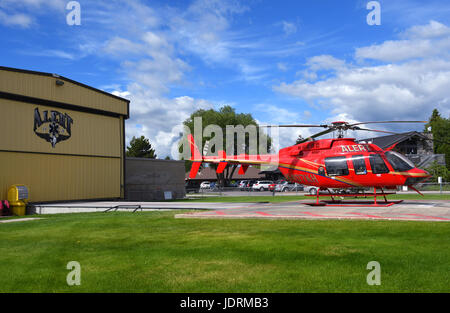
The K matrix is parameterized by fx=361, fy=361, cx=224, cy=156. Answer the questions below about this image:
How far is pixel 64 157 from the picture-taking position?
28203 millimetres

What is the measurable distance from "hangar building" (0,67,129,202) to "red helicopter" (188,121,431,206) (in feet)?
53.3

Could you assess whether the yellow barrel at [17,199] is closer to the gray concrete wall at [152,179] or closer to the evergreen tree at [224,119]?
the gray concrete wall at [152,179]

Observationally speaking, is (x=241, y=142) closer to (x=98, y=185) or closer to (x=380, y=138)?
(x=380, y=138)

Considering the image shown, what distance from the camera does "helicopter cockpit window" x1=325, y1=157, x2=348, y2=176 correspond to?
18.3 metres

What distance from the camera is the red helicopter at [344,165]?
56.6ft

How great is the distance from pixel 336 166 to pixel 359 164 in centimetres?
114

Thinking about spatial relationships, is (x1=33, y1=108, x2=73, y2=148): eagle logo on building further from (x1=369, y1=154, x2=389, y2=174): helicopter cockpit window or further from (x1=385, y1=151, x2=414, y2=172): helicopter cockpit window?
(x1=385, y1=151, x2=414, y2=172): helicopter cockpit window

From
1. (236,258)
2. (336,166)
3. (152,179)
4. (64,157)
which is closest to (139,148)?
(152,179)

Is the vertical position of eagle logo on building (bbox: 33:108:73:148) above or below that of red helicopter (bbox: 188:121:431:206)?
above

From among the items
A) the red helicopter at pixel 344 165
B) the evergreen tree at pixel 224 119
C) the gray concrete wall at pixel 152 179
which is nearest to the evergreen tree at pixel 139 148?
the evergreen tree at pixel 224 119

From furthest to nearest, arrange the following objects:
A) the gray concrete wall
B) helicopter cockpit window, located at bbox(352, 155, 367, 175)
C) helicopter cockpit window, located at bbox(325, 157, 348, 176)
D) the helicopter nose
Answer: the gray concrete wall < helicopter cockpit window, located at bbox(325, 157, 348, 176) < helicopter cockpit window, located at bbox(352, 155, 367, 175) < the helicopter nose

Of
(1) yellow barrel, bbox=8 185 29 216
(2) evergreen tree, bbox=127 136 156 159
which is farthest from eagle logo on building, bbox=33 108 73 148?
(2) evergreen tree, bbox=127 136 156 159

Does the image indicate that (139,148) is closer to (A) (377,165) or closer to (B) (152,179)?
(B) (152,179)

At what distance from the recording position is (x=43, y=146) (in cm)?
2680
